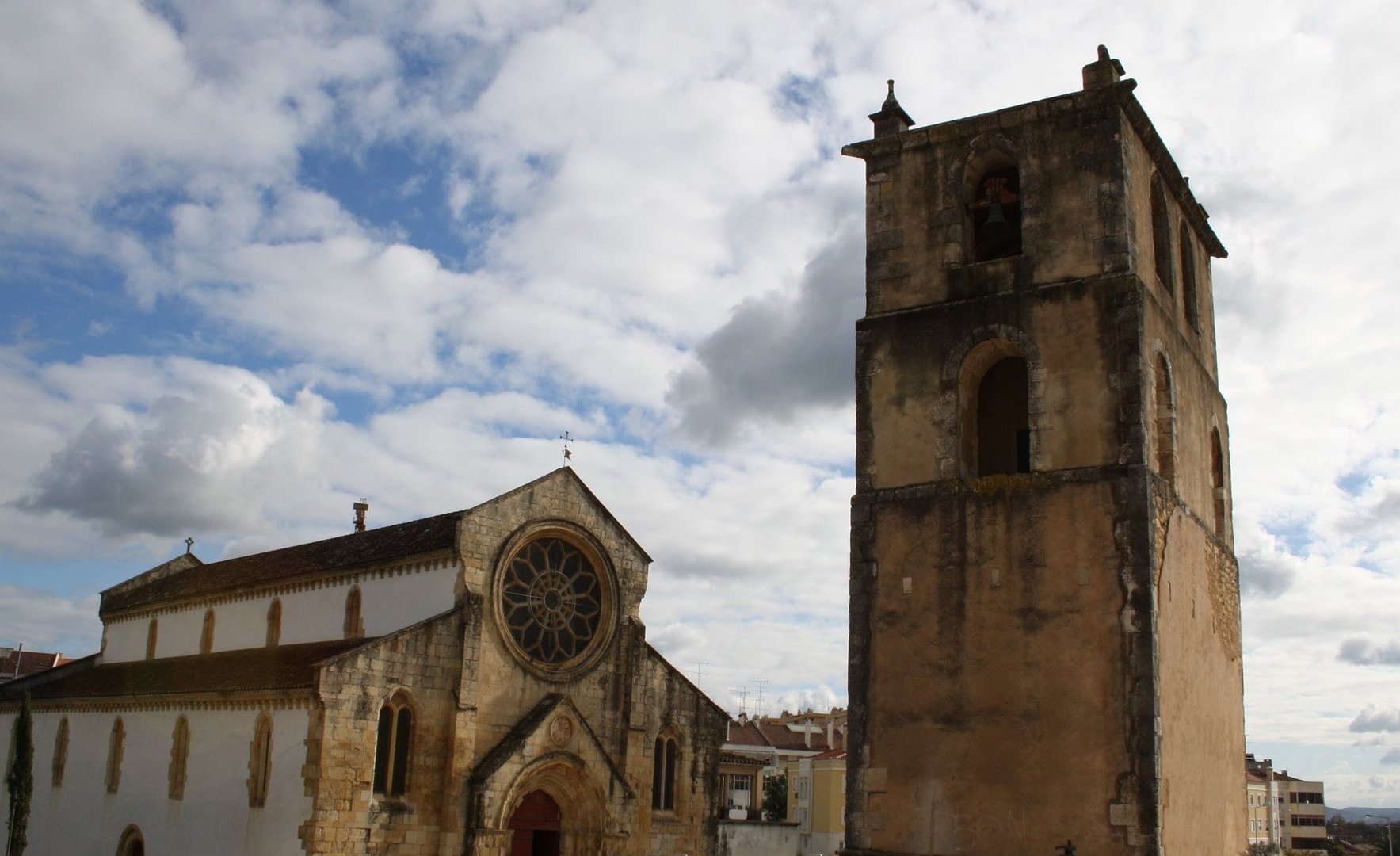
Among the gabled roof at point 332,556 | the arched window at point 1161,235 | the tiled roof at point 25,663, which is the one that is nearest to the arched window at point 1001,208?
the arched window at point 1161,235

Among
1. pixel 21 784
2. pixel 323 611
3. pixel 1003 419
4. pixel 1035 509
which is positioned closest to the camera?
pixel 1035 509

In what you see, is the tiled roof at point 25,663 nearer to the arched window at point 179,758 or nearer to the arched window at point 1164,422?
the arched window at point 179,758

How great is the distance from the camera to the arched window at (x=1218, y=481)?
1802 cm

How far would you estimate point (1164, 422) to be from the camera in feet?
50.5

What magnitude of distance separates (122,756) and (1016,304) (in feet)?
84.8

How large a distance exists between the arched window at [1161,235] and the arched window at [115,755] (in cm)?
2686

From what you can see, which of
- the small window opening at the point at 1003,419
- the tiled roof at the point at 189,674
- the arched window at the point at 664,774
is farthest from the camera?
the arched window at the point at 664,774

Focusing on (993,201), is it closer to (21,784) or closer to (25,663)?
(21,784)

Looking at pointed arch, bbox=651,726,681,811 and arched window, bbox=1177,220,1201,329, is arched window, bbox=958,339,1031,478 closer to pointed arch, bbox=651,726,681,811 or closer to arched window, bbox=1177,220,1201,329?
arched window, bbox=1177,220,1201,329

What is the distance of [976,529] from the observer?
592 inches

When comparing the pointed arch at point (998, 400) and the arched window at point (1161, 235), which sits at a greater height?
the arched window at point (1161, 235)

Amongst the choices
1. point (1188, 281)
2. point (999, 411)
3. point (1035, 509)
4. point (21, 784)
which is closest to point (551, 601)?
point (21, 784)

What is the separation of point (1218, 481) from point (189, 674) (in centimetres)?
2461

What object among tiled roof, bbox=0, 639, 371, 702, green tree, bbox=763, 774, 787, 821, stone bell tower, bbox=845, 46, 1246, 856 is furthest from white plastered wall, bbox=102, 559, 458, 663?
green tree, bbox=763, 774, 787, 821
